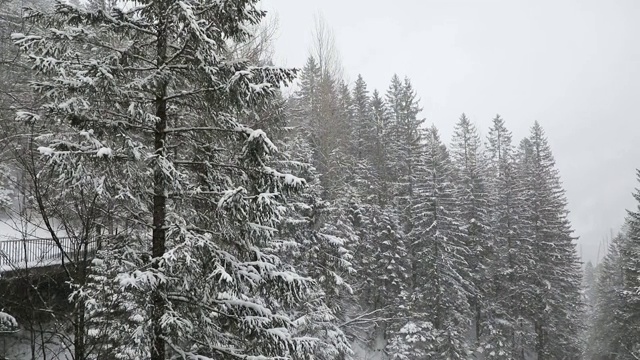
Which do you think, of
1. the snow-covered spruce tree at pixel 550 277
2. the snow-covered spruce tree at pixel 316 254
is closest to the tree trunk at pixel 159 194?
the snow-covered spruce tree at pixel 316 254

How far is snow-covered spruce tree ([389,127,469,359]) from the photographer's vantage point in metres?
24.8

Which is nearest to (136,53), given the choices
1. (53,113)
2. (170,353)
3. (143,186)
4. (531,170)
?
(53,113)

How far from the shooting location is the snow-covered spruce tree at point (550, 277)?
Result: 28750 mm

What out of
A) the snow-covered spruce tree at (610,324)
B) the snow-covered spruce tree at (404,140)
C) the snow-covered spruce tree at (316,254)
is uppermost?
the snow-covered spruce tree at (404,140)

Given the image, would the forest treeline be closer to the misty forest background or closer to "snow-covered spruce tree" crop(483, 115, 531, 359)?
"snow-covered spruce tree" crop(483, 115, 531, 359)

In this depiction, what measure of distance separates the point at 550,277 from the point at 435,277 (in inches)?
400

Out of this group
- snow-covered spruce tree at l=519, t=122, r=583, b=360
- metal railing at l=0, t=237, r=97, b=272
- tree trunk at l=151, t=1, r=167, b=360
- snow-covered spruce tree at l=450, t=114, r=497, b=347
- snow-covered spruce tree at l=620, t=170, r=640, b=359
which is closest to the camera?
metal railing at l=0, t=237, r=97, b=272

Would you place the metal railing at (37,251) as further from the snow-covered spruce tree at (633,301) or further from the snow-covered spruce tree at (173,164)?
the snow-covered spruce tree at (633,301)

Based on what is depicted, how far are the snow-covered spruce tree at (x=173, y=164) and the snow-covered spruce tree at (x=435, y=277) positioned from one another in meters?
20.1

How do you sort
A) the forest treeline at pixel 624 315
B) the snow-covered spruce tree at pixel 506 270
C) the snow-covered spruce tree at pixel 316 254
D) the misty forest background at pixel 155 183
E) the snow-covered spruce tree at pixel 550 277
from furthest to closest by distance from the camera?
the snow-covered spruce tree at pixel 550 277 < the snow-covered spruce tree at pixel 506 270 < the forest treeline at pixel 624 315 < the snow-covered spruce tree at pixel 316 254 < the misty forest background at pixel 155 183

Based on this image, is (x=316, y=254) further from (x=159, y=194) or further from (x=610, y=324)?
(x=610, y=324)

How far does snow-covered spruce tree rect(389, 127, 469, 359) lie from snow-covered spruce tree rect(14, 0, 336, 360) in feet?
66.1

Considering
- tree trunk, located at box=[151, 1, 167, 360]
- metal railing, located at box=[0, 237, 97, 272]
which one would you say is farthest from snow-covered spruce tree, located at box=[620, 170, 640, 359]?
metal railing, located at box=[0, 237, 97, 272]

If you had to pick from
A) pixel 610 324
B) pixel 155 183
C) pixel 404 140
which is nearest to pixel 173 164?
pixel 155 183
